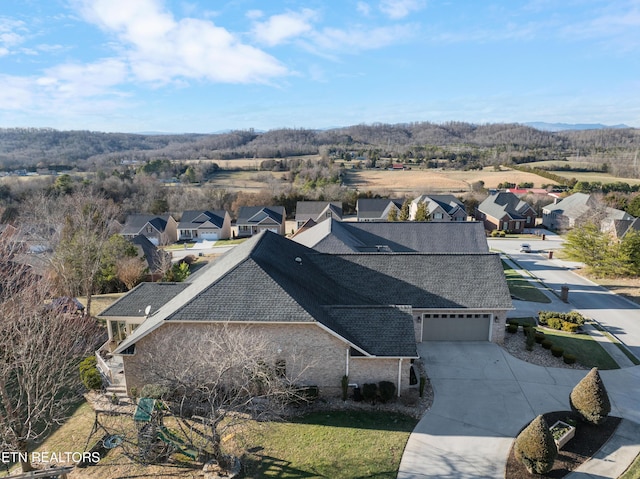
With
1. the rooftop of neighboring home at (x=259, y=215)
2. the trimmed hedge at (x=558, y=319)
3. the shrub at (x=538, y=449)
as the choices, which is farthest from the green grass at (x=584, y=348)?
the rooftop of neighboring home at (x=259, y=215)

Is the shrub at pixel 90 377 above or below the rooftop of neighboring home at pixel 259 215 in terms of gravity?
below

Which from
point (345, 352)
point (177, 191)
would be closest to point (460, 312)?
point (345, 352)

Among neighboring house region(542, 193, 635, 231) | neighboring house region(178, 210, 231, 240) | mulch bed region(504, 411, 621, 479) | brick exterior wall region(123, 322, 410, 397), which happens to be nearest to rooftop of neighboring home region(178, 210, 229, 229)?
neighboring house region(178, 210, 231, 240)

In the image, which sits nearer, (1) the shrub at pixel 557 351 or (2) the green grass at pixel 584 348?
(2) the green grass at pixel 584 348

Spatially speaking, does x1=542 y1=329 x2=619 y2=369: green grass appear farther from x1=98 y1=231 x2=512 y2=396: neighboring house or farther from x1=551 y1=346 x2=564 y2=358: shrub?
x1=98 y1=231 x2=512 y2=396: neighboring house

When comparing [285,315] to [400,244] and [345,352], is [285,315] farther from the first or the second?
[400,244]

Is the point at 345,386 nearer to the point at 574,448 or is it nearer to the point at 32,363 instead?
the point at 574,448

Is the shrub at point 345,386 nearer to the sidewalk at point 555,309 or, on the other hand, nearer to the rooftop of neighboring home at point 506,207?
the sidewalk at point 555,309
